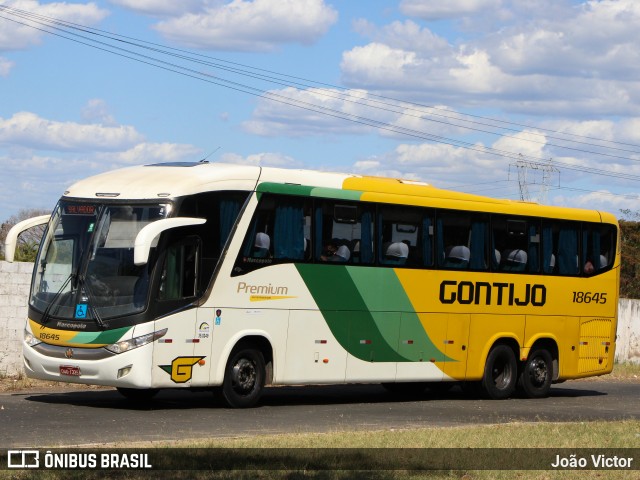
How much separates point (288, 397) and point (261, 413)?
382 centimetres

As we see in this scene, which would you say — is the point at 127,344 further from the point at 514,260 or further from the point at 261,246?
the point at 514,260

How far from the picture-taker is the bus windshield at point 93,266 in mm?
17891

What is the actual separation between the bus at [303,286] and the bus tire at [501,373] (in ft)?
0.10

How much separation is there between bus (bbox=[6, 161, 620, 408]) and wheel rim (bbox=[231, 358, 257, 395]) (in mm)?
43

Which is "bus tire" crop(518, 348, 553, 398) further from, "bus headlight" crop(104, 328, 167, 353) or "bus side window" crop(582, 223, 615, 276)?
"bus headlight" crop(104, 328, 167, 353)

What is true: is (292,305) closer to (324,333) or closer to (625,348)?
(324,333)

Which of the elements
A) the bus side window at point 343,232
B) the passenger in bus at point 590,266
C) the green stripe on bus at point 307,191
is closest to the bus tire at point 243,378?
the bus side window at point 343,232

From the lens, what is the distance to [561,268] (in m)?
24.8

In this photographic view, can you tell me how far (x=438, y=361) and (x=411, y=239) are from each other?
2.25 m

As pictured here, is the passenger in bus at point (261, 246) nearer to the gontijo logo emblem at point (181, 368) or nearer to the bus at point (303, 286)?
the bus at point (303, 286)

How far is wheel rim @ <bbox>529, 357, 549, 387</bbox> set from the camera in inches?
967

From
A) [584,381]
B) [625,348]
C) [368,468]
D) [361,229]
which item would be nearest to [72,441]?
[368,468]

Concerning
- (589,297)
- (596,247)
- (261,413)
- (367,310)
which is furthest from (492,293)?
(261,413)

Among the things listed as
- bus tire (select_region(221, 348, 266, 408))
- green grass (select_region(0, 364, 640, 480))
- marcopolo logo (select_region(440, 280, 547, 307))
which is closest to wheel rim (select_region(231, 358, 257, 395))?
bus tire (select_region(221, 348, 266, 408))
